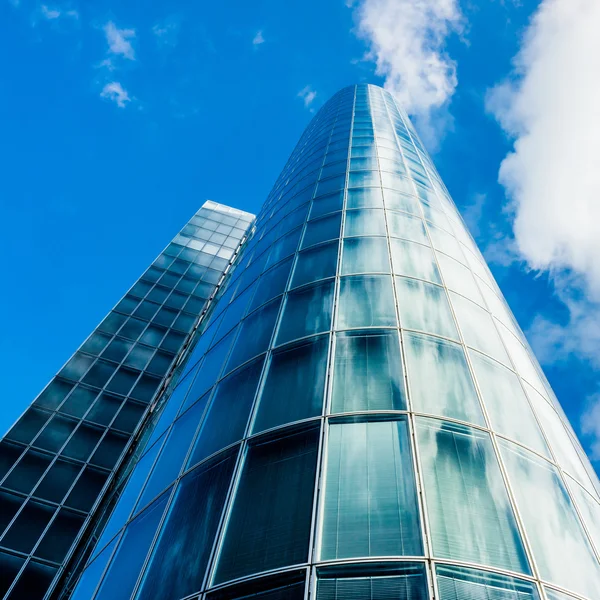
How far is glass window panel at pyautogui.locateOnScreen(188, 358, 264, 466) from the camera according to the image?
9609 millimetres

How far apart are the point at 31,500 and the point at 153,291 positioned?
1523 centimetres

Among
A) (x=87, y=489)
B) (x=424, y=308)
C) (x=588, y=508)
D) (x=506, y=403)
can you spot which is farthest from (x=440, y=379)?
(x=87, y=489)

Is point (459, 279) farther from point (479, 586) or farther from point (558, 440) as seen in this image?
point (479, 586)

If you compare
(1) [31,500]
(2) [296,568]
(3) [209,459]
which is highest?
(1) [31,500]

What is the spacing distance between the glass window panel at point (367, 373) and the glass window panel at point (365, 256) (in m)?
3.29

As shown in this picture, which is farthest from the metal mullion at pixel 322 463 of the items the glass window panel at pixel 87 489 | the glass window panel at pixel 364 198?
the glass window panel at pixel 87 489

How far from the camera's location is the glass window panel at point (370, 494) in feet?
21.5

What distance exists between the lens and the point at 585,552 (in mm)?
7773

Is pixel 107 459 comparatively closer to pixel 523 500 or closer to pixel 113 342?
pixel 113 342

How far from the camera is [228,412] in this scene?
34.3 ft

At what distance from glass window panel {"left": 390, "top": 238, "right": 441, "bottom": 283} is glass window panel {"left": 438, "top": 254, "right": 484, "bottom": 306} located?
37 cm

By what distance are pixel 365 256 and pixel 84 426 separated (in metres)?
13.9

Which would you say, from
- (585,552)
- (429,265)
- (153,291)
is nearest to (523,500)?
(585,552)

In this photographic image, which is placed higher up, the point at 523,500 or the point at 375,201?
the point at 375,201
